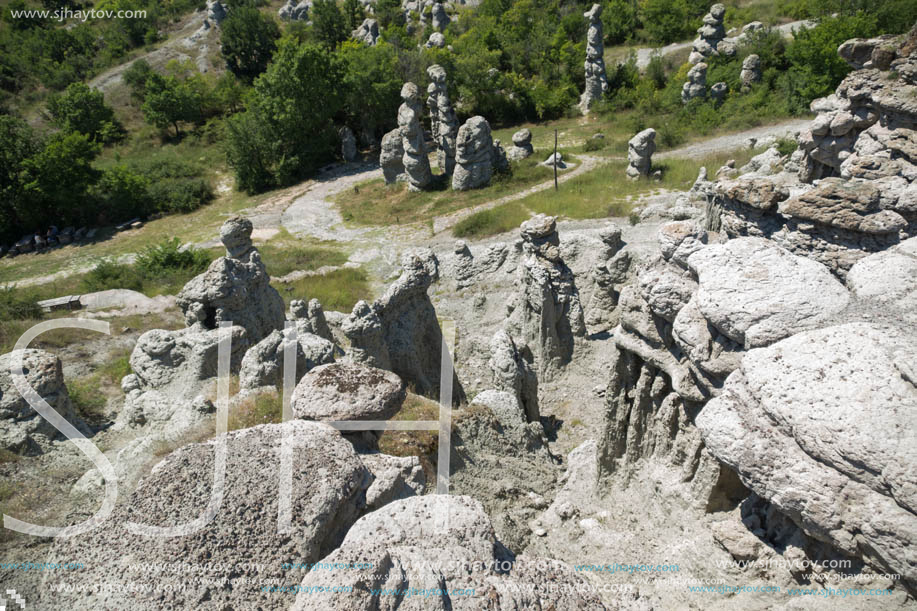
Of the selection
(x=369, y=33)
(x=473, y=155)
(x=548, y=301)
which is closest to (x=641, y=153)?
(x=473, y=155)

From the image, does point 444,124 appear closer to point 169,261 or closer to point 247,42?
point 169,261

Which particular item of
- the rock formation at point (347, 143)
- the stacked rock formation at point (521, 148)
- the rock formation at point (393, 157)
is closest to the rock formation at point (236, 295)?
the rock formation at point (393, 157)

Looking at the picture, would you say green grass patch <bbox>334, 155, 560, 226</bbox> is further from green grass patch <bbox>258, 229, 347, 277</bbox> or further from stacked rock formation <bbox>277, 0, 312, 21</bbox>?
stacked rock formation <bbox>277, 0, 312, 21</bbox>

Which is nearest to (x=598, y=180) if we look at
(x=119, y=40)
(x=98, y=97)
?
(x=98, y=97)

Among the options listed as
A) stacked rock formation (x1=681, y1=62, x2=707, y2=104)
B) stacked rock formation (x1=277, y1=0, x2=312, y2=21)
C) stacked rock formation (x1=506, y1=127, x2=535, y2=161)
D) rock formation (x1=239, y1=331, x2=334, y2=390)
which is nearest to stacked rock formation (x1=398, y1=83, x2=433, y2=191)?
stacked rock formation (x1=506, y1=127, x2=535, y2=161)

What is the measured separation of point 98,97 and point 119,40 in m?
19.5

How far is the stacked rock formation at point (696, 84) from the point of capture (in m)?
37.3

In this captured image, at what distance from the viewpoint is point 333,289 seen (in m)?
22.2

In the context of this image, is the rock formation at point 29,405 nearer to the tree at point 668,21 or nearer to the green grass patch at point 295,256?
the green grass patch at point 295,256

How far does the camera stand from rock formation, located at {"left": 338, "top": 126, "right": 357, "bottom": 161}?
4244cm

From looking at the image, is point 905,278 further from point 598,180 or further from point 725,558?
point 598,180

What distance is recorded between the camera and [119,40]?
5847 centimetres

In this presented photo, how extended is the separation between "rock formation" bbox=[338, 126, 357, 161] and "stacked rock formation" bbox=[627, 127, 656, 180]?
23.4 meters

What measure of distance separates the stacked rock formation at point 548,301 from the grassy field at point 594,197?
12172mm
